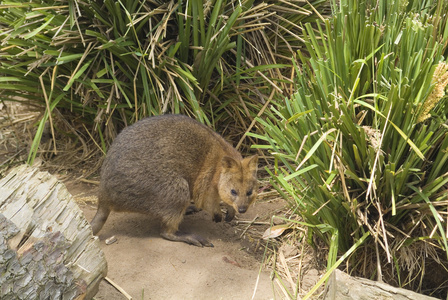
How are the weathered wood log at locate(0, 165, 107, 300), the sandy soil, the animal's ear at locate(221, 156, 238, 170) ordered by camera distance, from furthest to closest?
the animal's ear at locate(221, 156, 238, 170) → the sandy soil → the weathered wood log at locate(0, 165, 107, 300)

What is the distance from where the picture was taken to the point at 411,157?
11.0 ft

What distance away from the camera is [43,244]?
3125mm

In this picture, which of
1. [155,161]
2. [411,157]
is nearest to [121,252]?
[155,161]

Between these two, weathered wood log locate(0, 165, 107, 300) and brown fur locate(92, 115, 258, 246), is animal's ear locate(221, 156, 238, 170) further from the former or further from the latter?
weathered wood log locate(0, 165, 107, 300)

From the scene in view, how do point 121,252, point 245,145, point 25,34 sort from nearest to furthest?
point 121,252
point 25,34
point 245,145

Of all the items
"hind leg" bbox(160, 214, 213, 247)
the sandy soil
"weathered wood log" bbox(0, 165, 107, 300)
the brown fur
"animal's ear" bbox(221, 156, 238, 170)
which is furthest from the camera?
"animal's ear" bbox(221, 156, 238, 170)

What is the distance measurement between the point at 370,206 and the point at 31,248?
2.13 m

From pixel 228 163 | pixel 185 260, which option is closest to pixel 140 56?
pixel 228 163

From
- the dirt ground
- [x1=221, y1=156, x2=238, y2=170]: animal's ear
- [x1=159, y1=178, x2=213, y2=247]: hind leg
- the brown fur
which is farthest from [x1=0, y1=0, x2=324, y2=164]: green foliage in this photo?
the dirt ground

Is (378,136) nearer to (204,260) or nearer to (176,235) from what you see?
(204,260)

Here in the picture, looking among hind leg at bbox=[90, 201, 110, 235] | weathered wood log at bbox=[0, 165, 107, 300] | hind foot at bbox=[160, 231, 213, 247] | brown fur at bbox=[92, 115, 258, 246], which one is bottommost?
hind foot at bbox=[160, 231, 213, 247]

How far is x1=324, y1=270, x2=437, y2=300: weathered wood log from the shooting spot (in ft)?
10.5

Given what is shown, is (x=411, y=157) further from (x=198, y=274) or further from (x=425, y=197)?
(x=198, y=274)

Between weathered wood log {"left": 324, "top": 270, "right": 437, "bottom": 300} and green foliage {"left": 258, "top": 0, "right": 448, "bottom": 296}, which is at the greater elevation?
green foliage {"left": 258, "top": 0, "right": 448, "bottom": 296}
